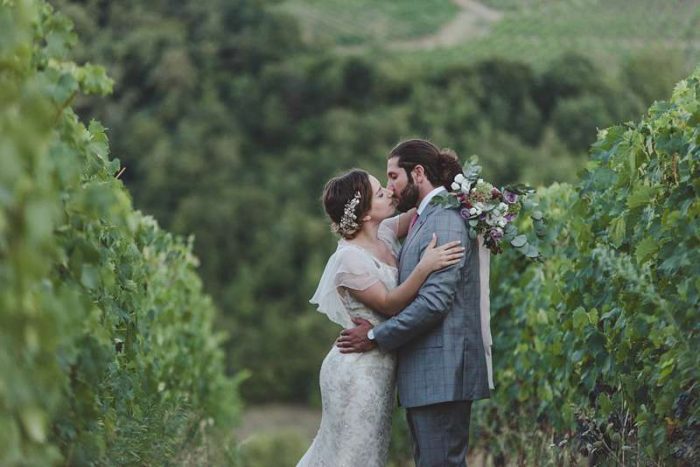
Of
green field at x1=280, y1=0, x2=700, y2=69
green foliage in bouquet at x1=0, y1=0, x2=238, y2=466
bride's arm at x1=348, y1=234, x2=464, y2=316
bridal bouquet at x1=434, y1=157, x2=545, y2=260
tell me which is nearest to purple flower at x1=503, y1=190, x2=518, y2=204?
bridal bouquet at x1=434, y1=157, x2=545, y2=260

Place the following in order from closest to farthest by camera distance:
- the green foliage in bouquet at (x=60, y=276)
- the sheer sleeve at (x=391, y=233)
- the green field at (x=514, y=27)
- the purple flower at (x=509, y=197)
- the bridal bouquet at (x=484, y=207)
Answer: the green foliage in bouquet at (x=60, y=276) < the bridal bouquet at (x=484, y=207) < the purple flower at (x=509, y=197) < the sheer sleeve at (x=391, y=233) < the green field at (x=514, y=27)

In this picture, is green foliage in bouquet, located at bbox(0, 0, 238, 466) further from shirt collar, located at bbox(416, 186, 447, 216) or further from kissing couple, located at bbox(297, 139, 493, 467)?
shirt collar, located at bbox(416, 186, 447, 216)

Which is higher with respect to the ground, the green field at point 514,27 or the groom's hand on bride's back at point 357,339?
the green field at point 514,27

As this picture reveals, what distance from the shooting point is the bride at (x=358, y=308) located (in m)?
4.89

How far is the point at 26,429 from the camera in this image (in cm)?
260

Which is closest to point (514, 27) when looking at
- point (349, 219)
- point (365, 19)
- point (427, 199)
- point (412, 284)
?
point (365, 19)

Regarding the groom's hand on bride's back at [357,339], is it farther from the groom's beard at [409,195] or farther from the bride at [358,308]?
the groom's beard at [409,195]

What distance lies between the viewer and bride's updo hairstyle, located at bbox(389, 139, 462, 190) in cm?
510

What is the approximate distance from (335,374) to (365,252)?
1.89ft

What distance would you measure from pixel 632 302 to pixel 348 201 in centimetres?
135

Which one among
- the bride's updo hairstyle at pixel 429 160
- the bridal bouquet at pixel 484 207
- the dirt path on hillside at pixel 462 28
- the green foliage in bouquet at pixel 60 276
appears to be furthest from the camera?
the dirt path on hillside at pixel 462 28

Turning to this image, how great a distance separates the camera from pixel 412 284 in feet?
15.7

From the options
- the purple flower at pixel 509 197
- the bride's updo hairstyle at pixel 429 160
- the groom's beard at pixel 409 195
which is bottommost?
the purple flower at pixel 509 197

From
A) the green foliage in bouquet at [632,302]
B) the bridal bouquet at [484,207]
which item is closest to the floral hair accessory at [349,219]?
the bridal bouquet at [484,207]
